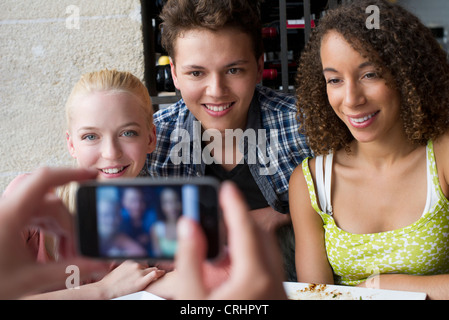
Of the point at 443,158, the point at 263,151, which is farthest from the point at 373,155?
the point at 263,151

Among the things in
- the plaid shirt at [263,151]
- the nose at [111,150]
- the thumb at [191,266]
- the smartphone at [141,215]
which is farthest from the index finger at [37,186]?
the plaid shirt at [263,151]

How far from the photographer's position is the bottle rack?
Result: 1.54 metres

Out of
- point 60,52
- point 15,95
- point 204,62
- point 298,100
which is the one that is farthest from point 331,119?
point 15,95

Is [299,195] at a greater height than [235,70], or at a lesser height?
lesser

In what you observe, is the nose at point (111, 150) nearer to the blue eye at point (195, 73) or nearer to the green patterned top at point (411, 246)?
the blue eye at point (195, 73)

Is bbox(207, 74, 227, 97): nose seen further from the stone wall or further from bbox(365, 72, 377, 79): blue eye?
the stone wall

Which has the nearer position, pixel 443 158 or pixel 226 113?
pixel 443 158

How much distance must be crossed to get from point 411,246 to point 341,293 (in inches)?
11.8

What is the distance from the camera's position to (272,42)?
1575mm

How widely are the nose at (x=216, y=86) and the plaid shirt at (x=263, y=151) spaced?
18 centimetres

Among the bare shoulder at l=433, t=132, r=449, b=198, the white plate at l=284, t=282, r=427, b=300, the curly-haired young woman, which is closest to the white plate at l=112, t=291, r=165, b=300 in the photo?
the white plate at l=284, t=282, r=427, b=300

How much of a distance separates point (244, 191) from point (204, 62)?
0.38 metres

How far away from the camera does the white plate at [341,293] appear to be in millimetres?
702

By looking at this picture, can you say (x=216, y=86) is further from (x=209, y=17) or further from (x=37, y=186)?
(x=37, y=186)
